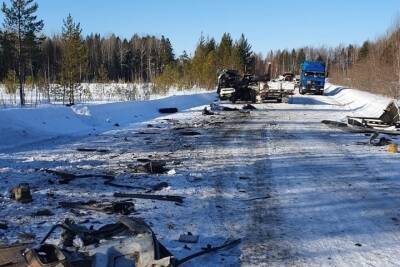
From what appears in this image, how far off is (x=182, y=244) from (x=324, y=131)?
11981mm

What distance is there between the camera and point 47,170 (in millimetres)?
9109

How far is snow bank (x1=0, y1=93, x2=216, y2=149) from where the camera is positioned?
1350 centimetres

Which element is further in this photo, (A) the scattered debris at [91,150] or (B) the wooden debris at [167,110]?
(B) the wooden debris at [167,110]

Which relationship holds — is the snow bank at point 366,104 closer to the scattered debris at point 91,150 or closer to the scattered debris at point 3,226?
the scattered debris at point 91,150

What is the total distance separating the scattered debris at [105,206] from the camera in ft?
21.2

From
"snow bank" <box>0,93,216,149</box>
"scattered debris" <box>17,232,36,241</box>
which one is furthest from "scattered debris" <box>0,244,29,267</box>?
"snow bank" <box>0,93,216,149</box>

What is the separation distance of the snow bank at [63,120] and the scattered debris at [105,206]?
627 centimetres

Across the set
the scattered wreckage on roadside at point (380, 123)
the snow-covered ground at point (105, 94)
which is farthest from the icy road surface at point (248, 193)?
the snow-covered ground at point (105, 94)

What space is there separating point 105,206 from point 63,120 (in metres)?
10.3

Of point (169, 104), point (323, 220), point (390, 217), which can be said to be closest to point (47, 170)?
point (323, 220)

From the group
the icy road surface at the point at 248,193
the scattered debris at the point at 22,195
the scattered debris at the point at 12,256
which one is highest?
the scattered debris at the point at 12,256

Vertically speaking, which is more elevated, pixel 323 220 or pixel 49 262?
pixel 49 262

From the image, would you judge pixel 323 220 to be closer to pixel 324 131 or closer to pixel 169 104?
pixel 324 131

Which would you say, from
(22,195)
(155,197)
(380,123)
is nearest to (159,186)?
(155,197)
